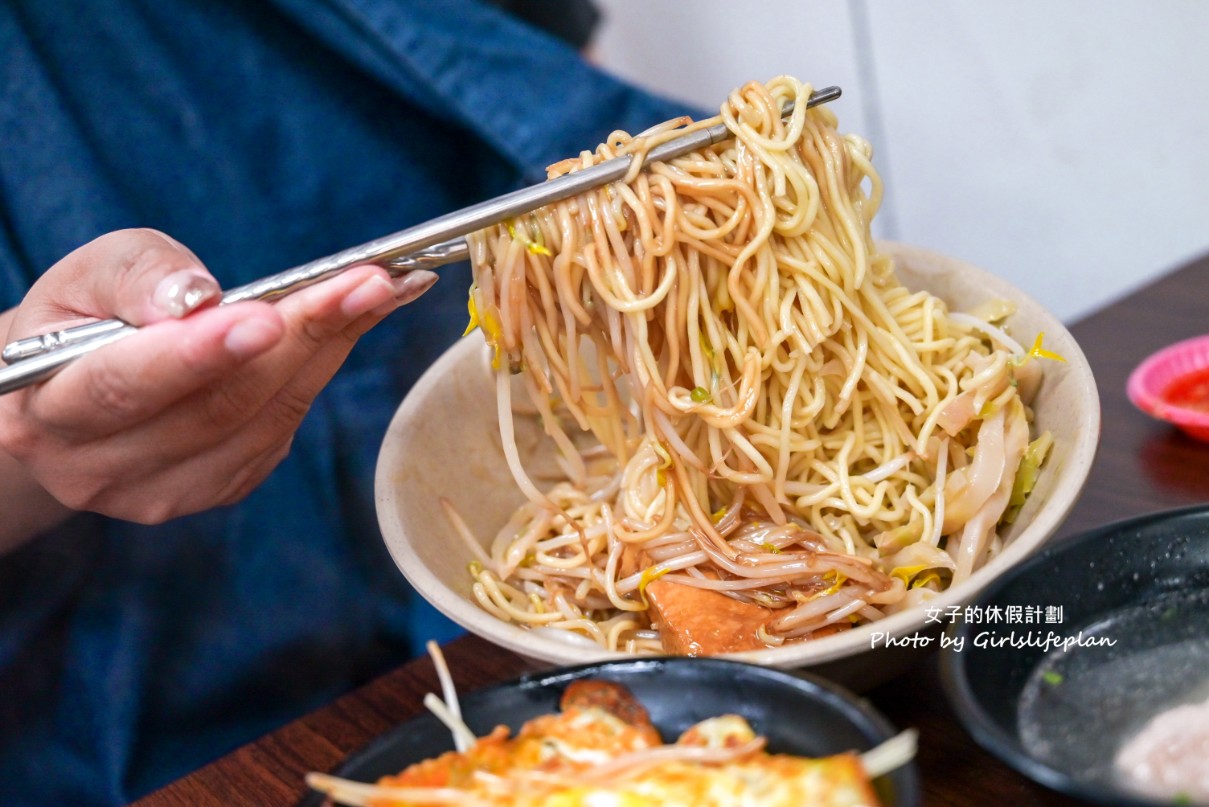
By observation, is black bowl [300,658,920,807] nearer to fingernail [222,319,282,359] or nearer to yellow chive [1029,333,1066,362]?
fingernail [222,319,282,359]

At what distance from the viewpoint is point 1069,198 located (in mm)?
3061

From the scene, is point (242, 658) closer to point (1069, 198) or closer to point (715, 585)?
point (715, 585)

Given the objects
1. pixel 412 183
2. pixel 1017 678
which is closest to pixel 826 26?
pixel 412 183

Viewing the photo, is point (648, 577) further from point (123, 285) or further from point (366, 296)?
point (123, 285)

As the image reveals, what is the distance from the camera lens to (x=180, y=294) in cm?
95

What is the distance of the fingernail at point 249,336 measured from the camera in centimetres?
92

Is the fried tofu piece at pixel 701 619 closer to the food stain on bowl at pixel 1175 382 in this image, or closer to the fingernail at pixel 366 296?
the fingernail at pixel 366 296

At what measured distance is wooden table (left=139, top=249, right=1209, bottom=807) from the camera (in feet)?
3.09

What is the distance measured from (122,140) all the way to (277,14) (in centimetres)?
35

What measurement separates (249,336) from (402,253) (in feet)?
0.66

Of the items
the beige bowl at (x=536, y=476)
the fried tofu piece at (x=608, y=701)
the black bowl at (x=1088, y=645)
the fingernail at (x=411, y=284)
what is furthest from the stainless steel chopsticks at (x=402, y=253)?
the black bowl at (x=1088, y=645)

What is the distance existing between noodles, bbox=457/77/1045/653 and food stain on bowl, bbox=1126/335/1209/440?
0.28m

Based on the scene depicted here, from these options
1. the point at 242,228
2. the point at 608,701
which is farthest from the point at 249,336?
the point at 242,228

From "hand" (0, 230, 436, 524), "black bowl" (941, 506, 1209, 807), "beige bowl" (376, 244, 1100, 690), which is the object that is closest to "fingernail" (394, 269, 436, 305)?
"hand" (0, 230, 436, 524)
